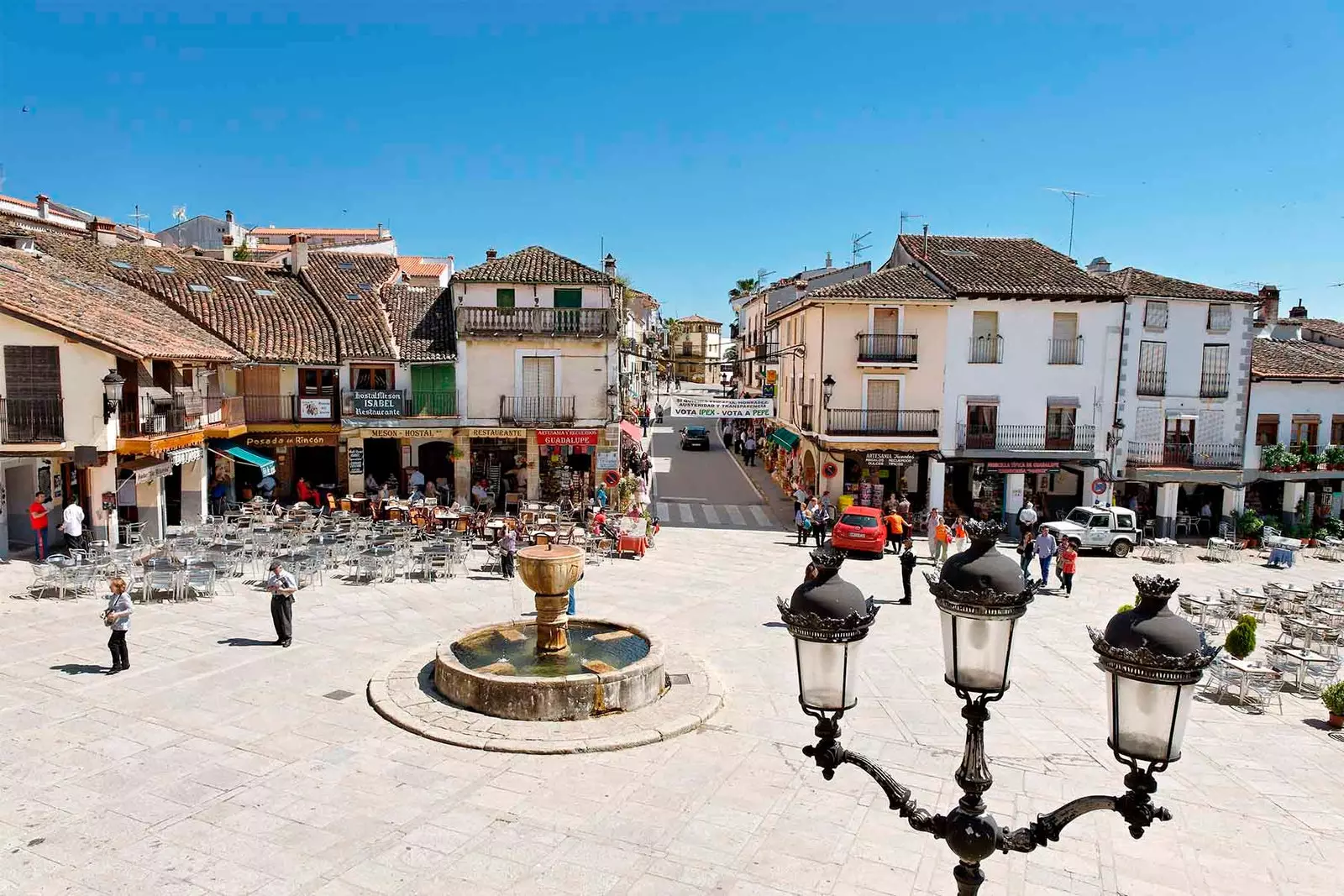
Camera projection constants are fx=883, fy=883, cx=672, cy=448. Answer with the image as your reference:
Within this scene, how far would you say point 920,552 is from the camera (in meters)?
26.2

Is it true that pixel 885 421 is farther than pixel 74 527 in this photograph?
Yes

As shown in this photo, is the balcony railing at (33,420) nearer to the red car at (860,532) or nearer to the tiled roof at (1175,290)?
the red car at (860,532)

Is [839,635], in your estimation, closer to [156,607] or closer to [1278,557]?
[156,607]

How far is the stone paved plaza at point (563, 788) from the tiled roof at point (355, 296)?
1481 cm

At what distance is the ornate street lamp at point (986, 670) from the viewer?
4.08 meters

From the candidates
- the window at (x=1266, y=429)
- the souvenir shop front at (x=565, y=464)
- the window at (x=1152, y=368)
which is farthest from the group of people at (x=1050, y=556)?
the souvenir shop front at (x=565, y=464)

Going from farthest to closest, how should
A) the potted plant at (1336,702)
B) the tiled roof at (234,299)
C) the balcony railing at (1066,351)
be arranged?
1. the balcony railing at (1066,351)
2. the tiled roof at (234,299)
3. the potted plant at (1336,702)

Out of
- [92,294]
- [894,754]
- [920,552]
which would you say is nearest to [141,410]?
[92,294]

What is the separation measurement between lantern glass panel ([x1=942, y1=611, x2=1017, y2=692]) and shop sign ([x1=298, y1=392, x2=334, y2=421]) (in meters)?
27.4

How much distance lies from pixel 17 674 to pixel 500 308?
18.0 m

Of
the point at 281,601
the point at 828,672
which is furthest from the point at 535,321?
the point at 828,672

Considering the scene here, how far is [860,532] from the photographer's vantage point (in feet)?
80.5

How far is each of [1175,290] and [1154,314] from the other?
1.22 metres

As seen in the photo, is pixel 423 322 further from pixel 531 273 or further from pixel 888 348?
pixel 888 348
